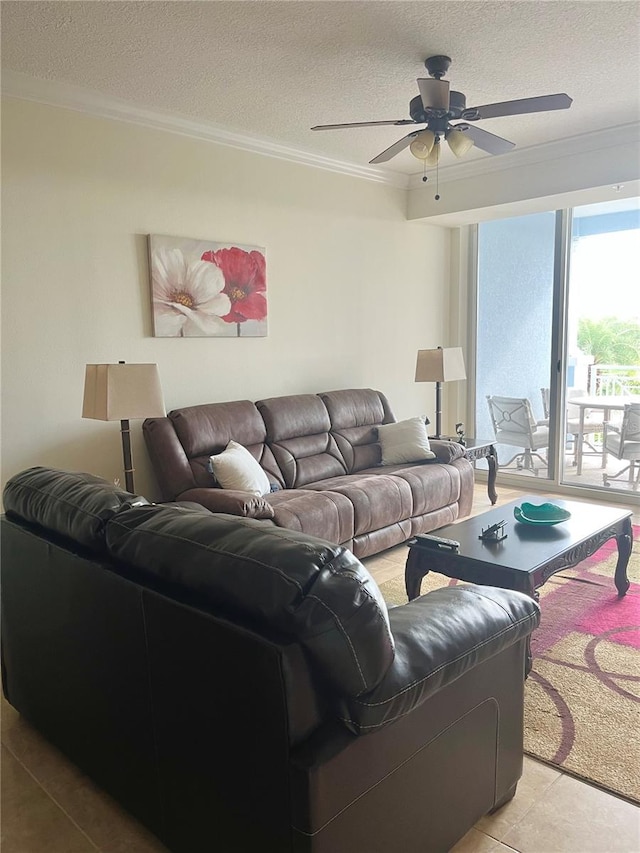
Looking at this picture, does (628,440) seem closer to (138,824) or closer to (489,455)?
(489,455)

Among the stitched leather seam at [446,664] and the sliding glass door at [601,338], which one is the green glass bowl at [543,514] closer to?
the stitched leather seam at [446,664]

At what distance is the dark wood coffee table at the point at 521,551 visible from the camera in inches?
102

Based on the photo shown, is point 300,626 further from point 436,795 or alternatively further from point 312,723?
point 436,795

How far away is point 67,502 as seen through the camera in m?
1.92

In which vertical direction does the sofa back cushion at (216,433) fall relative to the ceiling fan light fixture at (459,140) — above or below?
below

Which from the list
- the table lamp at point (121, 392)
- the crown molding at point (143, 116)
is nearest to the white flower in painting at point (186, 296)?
the crown molding at point (143, 116)

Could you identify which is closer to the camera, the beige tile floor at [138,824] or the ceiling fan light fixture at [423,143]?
the beige tile floor at [138,824]

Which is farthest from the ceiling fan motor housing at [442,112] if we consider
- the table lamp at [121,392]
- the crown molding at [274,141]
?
the table lamp at [121,392]

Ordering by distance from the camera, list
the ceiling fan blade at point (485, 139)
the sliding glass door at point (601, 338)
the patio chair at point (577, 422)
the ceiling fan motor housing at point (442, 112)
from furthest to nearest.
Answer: the patio chair at point (577, 422)
the sliding glass door at point (601, 338)
the ceiling fan blade at point (485, 139)
the ceiling fan motor housing at point (442, 112)

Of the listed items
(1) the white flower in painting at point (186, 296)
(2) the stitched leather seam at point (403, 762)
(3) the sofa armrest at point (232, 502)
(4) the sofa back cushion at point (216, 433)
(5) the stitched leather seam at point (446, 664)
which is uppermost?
(1) the white flower in painting at point (186, 296)

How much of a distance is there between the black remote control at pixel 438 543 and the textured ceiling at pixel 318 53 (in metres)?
2.28

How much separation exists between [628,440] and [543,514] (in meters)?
2.43

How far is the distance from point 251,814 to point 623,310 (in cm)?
497

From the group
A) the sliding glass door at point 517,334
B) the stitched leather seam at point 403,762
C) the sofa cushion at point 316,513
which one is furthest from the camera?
the sliding glass door at point 517,334
